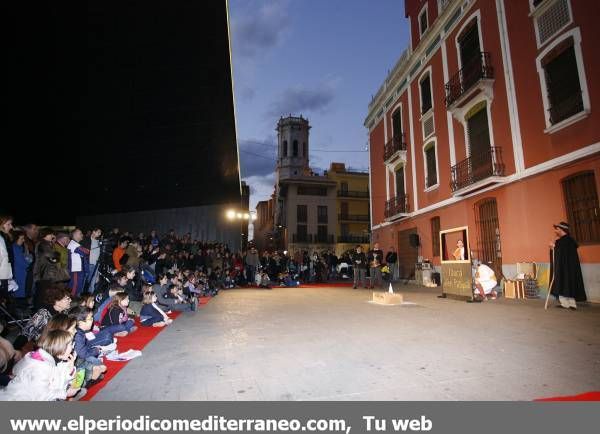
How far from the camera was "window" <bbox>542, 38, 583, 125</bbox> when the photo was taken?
28.6ft

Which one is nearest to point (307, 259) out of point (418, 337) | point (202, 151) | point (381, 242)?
point (381, 242)

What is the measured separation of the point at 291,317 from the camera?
22.2 ft

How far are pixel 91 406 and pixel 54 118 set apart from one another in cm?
972

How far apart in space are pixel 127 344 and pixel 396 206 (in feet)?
50.4

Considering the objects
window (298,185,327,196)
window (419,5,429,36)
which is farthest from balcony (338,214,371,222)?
window (419,5,429,36)

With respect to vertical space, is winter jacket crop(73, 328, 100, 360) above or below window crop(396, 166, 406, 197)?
below

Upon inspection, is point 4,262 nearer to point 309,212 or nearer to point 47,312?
point 47,312

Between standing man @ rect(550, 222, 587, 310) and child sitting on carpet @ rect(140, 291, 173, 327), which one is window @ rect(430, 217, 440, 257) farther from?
child sitting on carpet @ rect(140, 291, 173, 327)

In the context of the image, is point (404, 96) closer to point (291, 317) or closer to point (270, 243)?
point (291, 317)

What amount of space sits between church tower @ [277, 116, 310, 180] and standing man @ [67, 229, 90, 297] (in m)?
45.3

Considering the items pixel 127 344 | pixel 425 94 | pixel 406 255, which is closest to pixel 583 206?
pixel 406 255

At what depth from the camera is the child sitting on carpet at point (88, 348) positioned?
10.6 ft

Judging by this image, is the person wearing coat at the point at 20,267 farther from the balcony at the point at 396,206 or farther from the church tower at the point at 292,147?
the church tower at the point at 292,147

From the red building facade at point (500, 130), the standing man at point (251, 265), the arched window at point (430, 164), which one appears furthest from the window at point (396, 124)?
the standing man at point (251, 265)
